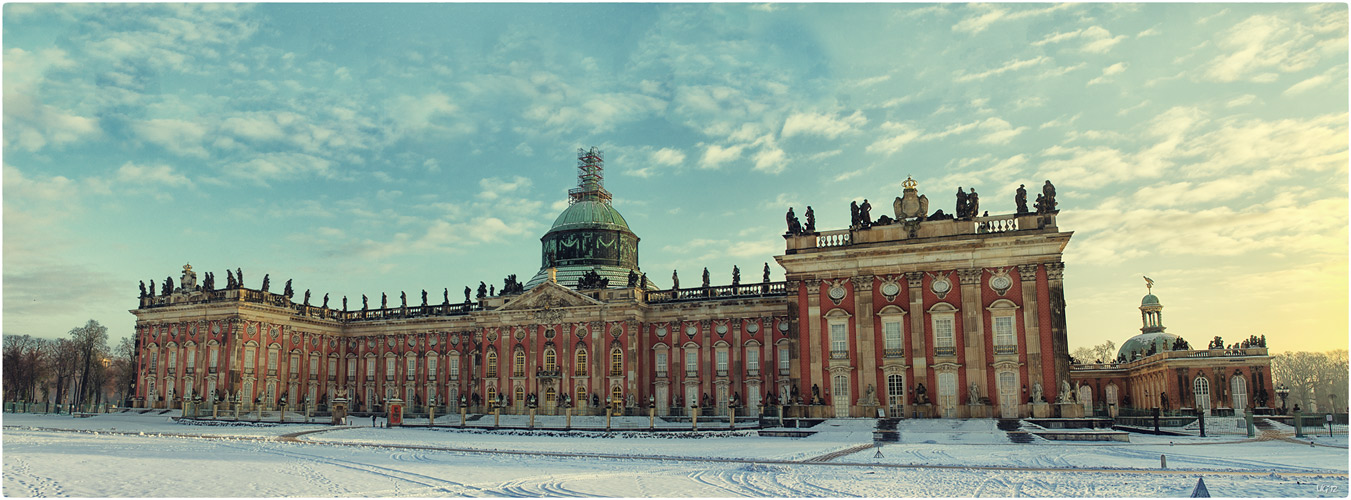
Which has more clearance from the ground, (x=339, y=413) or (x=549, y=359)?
(x=549, y=359)

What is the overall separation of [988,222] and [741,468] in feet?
88.3

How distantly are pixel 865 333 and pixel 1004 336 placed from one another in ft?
21.9

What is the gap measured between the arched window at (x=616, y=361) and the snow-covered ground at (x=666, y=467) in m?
23.4

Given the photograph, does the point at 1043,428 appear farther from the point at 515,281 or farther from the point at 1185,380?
the point at 515,281

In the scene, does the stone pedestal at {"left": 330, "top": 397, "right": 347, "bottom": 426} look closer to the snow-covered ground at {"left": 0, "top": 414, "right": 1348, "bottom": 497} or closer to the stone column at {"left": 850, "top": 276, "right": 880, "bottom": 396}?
the snow-covered ground at {"left": 0, "top": 414, "right": 1348, "bottom": 497}

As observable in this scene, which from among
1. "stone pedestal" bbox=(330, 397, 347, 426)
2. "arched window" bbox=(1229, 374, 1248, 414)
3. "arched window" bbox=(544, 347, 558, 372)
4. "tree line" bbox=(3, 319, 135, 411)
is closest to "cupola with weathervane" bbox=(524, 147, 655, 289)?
"arched window" bbox=(544, 347, 558, 372)

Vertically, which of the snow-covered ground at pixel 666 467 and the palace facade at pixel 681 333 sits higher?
the palace facade at pixel 681 333

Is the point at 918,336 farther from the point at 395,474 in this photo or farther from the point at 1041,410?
the point at 395,474

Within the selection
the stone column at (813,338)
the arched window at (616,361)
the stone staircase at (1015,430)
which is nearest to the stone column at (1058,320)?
the stone staircase at (1015,430)

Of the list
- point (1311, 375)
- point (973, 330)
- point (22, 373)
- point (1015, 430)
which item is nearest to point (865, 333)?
point (973, 330)

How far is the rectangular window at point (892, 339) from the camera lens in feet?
154

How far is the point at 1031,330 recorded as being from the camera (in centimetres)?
4472

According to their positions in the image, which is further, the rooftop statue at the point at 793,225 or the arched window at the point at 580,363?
the arched window at the point at 580,363

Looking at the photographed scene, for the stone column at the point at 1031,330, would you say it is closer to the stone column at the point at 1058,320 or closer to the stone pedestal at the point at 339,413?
the stone column at the point at 1058,320
